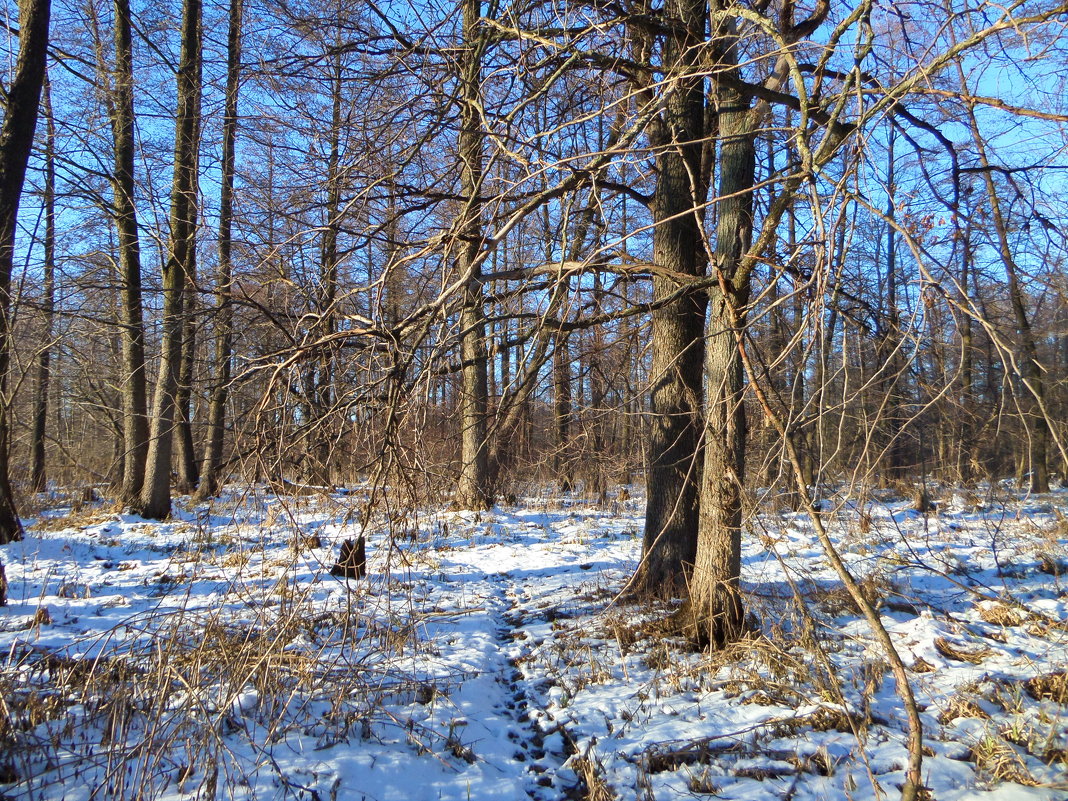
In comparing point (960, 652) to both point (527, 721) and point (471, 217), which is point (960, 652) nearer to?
point (527, 721)

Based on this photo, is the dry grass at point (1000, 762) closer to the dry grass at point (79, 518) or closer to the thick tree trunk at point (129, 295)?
the dry grass at point (79, 518)

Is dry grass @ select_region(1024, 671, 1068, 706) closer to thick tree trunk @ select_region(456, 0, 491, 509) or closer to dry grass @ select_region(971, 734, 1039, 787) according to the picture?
dry grass @ select_region(971, 734, 1039, 787)

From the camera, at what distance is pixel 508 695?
4.16 meters

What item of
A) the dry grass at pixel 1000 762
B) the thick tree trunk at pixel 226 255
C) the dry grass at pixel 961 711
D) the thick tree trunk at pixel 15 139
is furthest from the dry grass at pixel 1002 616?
the thick tree trunk at pixel 15 139

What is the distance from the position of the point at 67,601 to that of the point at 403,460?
4.49m

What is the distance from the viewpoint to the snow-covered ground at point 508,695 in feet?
9.71

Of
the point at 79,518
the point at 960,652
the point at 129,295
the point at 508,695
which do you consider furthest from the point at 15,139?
the point at 960,652

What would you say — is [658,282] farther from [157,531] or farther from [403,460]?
[157,531]

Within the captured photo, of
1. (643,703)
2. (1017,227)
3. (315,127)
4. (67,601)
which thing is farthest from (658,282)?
(67,601)

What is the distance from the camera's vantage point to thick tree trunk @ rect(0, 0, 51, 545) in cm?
560

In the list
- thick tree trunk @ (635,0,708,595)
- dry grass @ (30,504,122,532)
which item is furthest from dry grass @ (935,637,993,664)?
dry grass @ (30,504,122,532)

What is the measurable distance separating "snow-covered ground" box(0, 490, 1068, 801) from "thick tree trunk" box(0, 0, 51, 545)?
6.32 ft

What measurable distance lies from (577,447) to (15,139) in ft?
19.3

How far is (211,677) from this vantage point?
353 cm
